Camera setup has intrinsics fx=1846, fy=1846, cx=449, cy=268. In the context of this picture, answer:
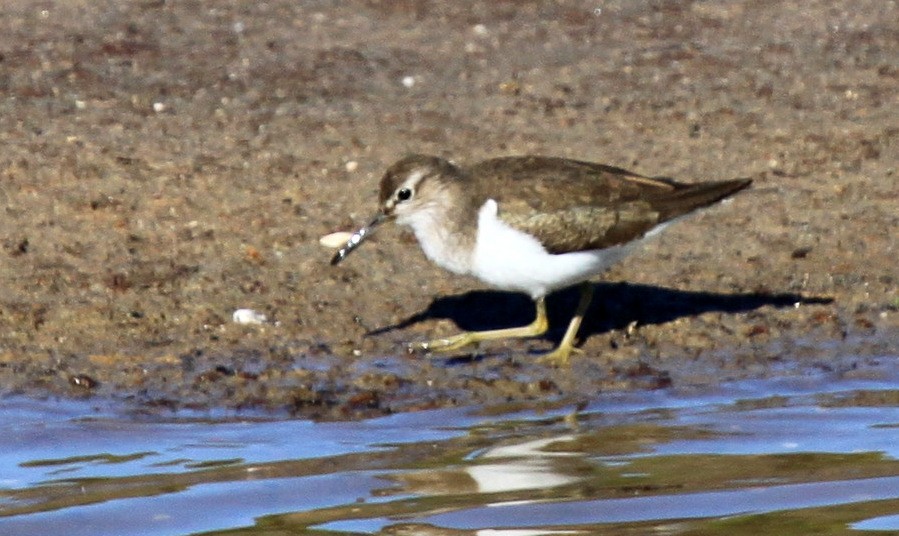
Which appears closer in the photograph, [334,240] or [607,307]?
[607,307]

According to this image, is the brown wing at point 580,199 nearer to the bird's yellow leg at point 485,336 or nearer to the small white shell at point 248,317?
the bird's yellow leg at point 485,336

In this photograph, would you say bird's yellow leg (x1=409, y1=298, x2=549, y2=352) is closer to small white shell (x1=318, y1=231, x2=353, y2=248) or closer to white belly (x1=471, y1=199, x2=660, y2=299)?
white belly (x1=471, y1=199, x2=660, y2=299)

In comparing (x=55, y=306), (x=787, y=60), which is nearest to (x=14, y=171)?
(x=55, y=306)

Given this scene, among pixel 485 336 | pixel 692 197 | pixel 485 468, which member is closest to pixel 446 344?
pixel 485 336

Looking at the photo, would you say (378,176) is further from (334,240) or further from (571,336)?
(571,336)

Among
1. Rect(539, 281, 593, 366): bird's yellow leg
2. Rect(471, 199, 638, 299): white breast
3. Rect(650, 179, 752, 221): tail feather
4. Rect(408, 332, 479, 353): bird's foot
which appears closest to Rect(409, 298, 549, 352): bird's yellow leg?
Rect(408, 332, 479, 353): bird's foot

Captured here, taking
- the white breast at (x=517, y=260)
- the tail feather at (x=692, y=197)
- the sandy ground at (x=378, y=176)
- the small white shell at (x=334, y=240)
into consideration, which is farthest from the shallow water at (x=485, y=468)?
the small white shell at (x=334, y=240)
